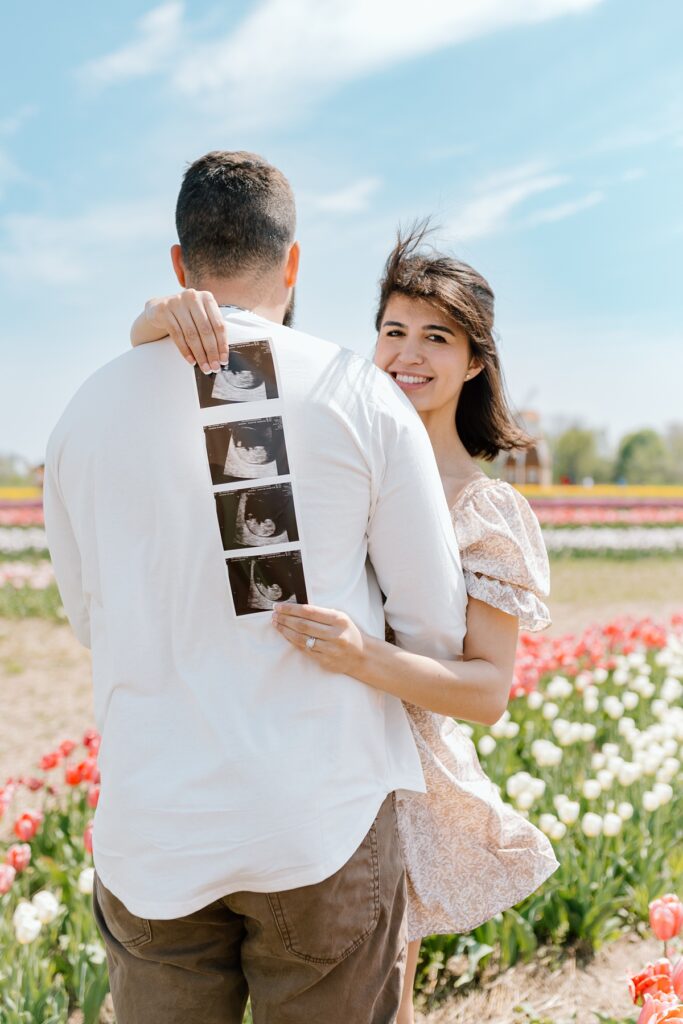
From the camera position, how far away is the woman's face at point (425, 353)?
2043 millimetres

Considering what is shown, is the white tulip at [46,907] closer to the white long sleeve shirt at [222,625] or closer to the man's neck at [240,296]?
the white long sleeve shirt at [222,625]

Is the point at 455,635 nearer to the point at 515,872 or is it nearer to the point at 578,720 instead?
the point at 515,872

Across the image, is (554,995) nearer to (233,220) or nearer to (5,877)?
(5,877)

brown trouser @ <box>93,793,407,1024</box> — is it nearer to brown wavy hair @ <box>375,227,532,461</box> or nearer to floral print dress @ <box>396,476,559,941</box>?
floral print dress @ <box>396,476,559,941</box>

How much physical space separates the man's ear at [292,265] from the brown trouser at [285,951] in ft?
2.93

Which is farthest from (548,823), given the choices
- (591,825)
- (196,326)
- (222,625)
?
(196,326)

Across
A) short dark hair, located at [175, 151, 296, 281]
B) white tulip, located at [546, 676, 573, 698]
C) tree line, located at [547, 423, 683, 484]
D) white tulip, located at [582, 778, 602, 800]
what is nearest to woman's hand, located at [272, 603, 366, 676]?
short dark hair, located at [175, 151, 296, 281]

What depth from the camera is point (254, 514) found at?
1.29 meters

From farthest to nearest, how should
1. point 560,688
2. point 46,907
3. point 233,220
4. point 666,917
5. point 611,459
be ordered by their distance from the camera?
1. point 611,459
2. point 560,688
3. point 46,907
4. point 666,917
5. point 233,220

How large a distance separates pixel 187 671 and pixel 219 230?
70cm

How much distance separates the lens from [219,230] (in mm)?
1392

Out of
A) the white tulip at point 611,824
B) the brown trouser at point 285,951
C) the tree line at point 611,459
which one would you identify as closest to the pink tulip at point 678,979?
the brown trouser at point 285,951

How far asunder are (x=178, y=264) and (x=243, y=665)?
2.35 ft

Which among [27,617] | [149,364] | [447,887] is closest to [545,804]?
[447,887]
